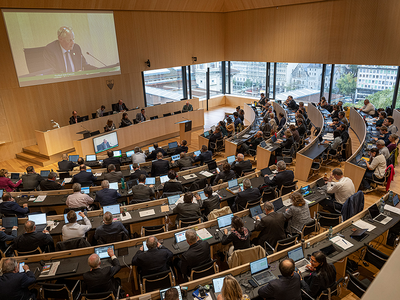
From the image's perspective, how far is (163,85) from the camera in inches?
651

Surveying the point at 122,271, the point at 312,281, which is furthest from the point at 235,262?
the point at 122,271

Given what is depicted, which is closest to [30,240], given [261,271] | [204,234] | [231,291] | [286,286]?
[204,234]

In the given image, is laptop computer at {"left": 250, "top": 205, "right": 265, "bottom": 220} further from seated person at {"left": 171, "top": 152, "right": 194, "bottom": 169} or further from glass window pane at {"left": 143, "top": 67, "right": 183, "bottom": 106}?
glass window pane at {"left": 143, "top": 67, "right": 183, "bottom": 106}

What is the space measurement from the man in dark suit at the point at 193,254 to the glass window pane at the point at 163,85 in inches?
487

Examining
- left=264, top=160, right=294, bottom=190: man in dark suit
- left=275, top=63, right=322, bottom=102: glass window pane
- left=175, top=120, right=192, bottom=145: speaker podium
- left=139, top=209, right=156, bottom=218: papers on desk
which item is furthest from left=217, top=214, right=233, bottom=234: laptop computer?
left=275, top=63, right=322, bottom=102: glass window pane

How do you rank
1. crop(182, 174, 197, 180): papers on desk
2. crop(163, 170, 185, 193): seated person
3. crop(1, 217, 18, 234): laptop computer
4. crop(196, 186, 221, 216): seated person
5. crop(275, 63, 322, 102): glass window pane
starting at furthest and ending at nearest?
crop(275, 63, 322, 102): glass window pane, crop(182, 174, 197, 180): papers on desk, crop(163, 170, 185, 193): seated person, crop(196, 186, 221, 216): seated person, crop(1, 217, 18, 234): laptop computer

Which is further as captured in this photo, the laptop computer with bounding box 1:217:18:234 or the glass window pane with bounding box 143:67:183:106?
the glass window pane with bounding box 143:67:183:106

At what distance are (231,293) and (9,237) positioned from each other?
4.24 m

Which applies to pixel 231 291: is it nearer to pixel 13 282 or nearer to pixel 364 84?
pixel 13 282

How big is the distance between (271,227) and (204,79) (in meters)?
14.7

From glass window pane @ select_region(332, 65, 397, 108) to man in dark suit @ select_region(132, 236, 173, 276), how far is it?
1286 cm

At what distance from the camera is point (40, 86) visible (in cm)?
1185

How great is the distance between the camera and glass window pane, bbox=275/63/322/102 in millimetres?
15427

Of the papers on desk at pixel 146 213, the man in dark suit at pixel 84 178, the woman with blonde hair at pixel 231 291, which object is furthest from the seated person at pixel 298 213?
the man in dark suit at pixel 84 178
